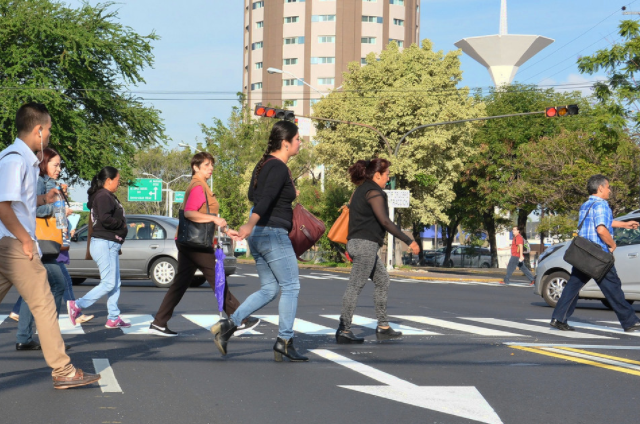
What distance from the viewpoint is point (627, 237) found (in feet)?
48.3

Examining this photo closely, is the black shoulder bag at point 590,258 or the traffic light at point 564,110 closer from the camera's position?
the black shoulder bag at point 590,258

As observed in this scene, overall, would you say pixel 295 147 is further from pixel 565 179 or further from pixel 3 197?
pixel 565 179

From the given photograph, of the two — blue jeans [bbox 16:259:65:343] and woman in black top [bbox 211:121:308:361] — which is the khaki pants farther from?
blue jeans [bbox 16:259:65:343]

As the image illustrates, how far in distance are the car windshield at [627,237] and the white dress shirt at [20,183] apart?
11.1 meters

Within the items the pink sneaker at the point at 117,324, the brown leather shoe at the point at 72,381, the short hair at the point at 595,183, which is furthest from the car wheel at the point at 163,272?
the brown leather shoe at the point at 72,381

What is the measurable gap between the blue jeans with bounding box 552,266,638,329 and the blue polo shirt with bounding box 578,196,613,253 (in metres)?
0.38

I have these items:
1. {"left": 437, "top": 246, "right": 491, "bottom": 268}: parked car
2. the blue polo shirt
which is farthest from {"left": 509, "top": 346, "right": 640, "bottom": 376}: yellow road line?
{"left": 437, "top": 246, "right": 491, "bottom": 268}: parked car

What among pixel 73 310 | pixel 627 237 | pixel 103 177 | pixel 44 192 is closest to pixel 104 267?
pixel 73 310

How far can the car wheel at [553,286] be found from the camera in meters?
15.2

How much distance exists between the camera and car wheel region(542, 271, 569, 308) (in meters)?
15.2

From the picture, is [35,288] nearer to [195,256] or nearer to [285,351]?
[285,351]

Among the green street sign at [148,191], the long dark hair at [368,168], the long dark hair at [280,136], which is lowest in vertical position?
the long dark hair at [368,168]

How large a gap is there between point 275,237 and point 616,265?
29.4 ft

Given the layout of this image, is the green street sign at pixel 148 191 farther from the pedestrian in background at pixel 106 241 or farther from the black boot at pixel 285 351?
the black boot at pixel 285 351
